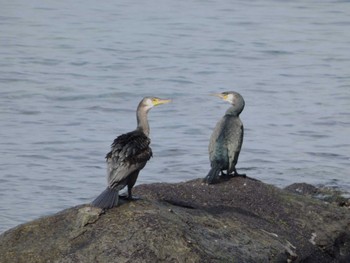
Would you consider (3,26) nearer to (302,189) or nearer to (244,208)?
(302,189)

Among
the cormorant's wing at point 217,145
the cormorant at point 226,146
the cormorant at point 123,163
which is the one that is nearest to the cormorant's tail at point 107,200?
the cormorant at point 123,163

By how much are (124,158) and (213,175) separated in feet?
6.14

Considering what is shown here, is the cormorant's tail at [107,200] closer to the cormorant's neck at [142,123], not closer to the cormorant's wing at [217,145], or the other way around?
the cormorant's neck at [142,123]

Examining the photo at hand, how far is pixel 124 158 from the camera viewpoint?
29.4 ft

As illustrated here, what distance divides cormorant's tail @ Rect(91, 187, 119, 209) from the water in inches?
153

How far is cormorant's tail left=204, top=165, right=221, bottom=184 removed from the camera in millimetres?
10455

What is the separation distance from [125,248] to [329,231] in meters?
2.42

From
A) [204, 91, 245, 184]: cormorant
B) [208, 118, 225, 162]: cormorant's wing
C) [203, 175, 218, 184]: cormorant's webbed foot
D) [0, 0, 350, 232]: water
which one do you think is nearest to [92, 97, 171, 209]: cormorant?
[203, 175, 218, 184]: cormorant's webbed foot

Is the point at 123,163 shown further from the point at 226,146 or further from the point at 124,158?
the point at 226,146

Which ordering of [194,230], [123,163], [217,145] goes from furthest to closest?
[217,145] → [123,163] → [194,230]

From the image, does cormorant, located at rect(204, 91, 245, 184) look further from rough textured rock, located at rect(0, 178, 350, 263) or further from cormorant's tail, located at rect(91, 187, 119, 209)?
cormorant's tail, located at rect(91, 187, 119, 209)

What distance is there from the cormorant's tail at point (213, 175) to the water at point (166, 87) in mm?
2726

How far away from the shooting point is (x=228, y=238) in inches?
344

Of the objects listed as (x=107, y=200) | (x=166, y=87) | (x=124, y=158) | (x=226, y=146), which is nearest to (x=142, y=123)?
(x=124, y=158)
